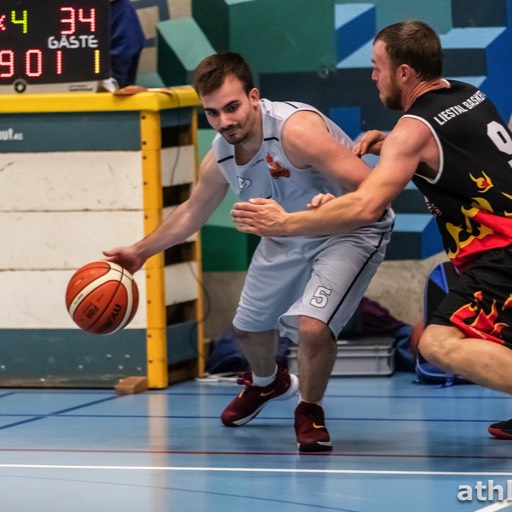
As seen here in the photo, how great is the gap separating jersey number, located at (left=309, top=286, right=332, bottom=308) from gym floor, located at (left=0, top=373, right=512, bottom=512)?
622 millimetres

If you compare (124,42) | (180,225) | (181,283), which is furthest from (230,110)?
(124,42)

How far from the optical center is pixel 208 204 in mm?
6039

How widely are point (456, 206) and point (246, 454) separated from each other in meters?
1.36

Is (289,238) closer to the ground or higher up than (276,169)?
closer to the ground

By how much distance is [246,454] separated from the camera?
5.48 meters

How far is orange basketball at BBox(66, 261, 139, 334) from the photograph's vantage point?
593cm

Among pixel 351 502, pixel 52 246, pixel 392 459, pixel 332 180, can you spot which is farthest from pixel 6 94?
pixel 351 502

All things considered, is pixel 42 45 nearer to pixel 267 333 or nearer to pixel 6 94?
pixel 6 94

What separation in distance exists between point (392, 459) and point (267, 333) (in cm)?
103

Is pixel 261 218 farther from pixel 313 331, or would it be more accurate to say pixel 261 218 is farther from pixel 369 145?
pixel 369 145

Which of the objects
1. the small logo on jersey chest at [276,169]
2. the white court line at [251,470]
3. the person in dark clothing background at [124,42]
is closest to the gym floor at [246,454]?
the white court line at [251,470]

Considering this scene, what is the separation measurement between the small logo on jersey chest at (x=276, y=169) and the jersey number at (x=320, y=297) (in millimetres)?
522

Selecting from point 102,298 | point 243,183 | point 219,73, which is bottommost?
point 102,298

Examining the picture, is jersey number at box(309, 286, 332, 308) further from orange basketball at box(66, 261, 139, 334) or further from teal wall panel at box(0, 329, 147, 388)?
teal wall panel at box(0, 329, 147, 388)
